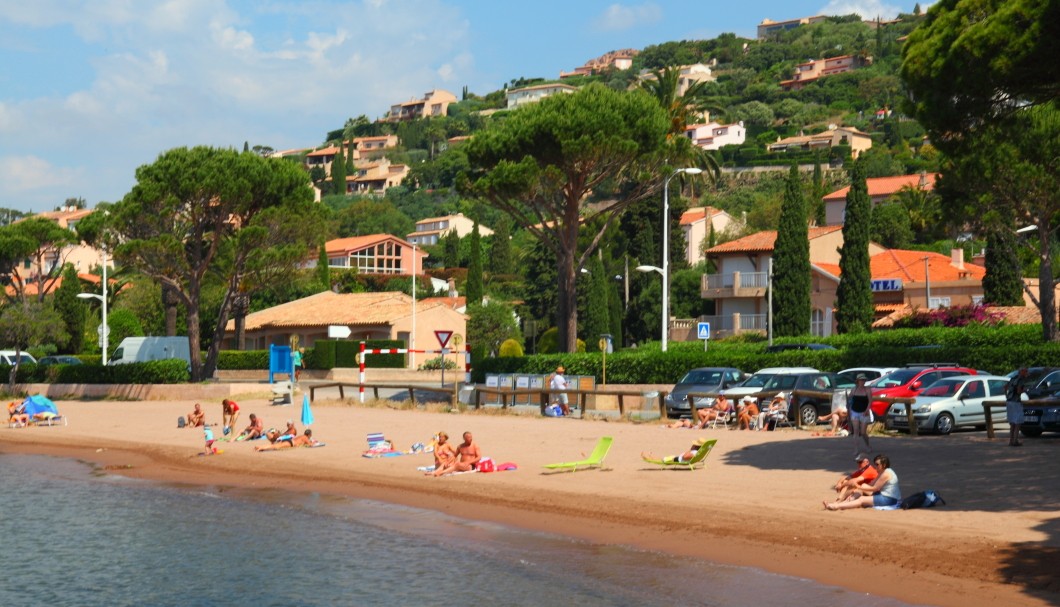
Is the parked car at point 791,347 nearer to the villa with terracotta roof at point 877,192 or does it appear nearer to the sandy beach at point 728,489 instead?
the sandy beach at point 728,489

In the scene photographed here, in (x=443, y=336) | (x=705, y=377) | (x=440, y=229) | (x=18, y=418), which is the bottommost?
(x=18, y=418)

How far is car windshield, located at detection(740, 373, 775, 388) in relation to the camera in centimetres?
3238

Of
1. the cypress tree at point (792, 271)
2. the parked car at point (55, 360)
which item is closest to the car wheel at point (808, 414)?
the cypress tree at point (792, 271)

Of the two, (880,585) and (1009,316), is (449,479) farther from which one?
(1009,316)

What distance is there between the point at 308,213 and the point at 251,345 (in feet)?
94.0

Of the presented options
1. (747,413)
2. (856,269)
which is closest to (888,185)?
(856,269)

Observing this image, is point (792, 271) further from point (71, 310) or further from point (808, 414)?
point (71, 310)

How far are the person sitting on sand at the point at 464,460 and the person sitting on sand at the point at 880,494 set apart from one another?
28.8 feet

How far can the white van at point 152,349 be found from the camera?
5706cm

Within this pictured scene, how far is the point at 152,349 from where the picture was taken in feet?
189

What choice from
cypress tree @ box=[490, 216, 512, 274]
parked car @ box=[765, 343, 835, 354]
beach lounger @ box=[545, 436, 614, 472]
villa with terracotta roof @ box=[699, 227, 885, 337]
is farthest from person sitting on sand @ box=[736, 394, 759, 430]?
cypress tree @ box=[490, 216, 512, 274]

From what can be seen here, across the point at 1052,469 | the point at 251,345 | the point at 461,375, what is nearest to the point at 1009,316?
the point at 461,375

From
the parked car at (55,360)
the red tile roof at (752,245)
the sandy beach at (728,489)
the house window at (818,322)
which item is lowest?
the sandy beach at (728,489)

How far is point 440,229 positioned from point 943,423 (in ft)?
427
